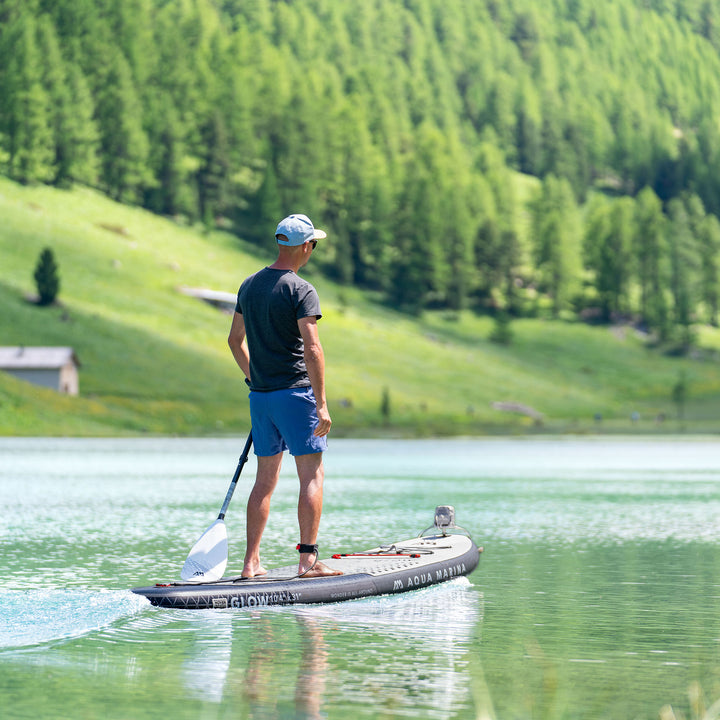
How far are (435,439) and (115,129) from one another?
103 m

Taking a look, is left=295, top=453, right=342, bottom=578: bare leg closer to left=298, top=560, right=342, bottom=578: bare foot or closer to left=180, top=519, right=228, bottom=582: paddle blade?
left=298, top=560, right=342, bottom=578: bare foot

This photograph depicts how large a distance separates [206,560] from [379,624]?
2.24 m

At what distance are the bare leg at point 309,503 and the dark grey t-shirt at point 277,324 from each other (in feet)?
3.03

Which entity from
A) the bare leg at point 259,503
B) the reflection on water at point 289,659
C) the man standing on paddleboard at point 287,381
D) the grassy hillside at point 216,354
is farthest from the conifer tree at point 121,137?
the reflection on water at point 289,659

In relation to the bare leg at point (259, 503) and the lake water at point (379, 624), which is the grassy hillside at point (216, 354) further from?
the bare leg at point (259, 503)

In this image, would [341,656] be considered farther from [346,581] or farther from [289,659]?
[346,581]

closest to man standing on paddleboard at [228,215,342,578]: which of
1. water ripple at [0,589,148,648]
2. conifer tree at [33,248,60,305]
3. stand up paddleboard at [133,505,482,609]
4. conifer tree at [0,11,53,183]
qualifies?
stand up paddleboard at [133,505,482,609]

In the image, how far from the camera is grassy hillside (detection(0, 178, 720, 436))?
401 feet

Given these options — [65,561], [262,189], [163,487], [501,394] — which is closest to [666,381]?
[501,394]

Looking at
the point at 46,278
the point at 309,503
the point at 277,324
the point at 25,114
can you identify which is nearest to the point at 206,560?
the point at 309,503

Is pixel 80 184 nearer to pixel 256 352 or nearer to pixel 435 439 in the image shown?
pixel 435 439

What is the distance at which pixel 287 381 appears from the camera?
1564 centimetres

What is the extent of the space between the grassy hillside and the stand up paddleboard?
8284 centimetres

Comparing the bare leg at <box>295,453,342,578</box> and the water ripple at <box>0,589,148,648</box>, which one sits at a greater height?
the bare leg at <box>295,453,342,578</box>
